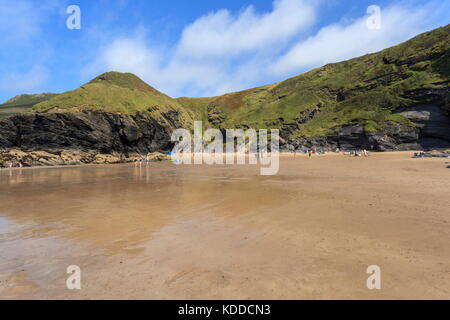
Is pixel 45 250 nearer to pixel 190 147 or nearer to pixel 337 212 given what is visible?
pixel 337 212

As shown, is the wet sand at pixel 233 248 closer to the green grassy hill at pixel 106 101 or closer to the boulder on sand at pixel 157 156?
the boulder on sand at pixel 157 156

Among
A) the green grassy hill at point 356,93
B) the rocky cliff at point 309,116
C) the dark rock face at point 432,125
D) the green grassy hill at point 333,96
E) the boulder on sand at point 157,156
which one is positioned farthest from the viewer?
the boulder on sand at point 157,156

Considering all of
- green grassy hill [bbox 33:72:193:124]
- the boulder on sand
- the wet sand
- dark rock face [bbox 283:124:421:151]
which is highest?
green grassy hill [bbox 33:72:193:124]

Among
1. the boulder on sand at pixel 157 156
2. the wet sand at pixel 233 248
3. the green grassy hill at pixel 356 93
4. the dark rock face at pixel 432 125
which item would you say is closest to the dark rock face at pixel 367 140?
the dark rock face at pixel 432 125

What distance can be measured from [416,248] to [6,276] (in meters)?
7.07

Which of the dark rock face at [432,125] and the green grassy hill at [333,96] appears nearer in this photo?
the dark rock face at [432,125]

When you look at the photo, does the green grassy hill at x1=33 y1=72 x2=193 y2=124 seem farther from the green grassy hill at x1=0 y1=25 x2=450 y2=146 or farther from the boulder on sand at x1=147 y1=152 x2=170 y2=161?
the boulder on sand at x1=147 y1=152 x2=170 y2=161

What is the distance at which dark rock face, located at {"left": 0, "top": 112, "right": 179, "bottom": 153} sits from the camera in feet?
141

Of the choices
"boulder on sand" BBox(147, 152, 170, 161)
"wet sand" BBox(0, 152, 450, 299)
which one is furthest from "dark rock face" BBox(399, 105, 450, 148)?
"boulder on sand" BBox(147, 152, 170, 161)

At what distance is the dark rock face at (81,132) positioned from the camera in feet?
141

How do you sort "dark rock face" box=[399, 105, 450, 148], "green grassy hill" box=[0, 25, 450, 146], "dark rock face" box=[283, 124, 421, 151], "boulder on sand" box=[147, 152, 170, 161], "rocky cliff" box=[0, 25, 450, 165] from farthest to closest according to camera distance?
"boulder on sand" box=[147, 152, 170, 161], "green grassy hill" box=[0, 25, 450, 146], "rocky cliff" box=[0, 25, 450, 165], "dark rock face" box=[283, 124, 421, 151], "dark rock face" box=[399, 105, 450, 148]
